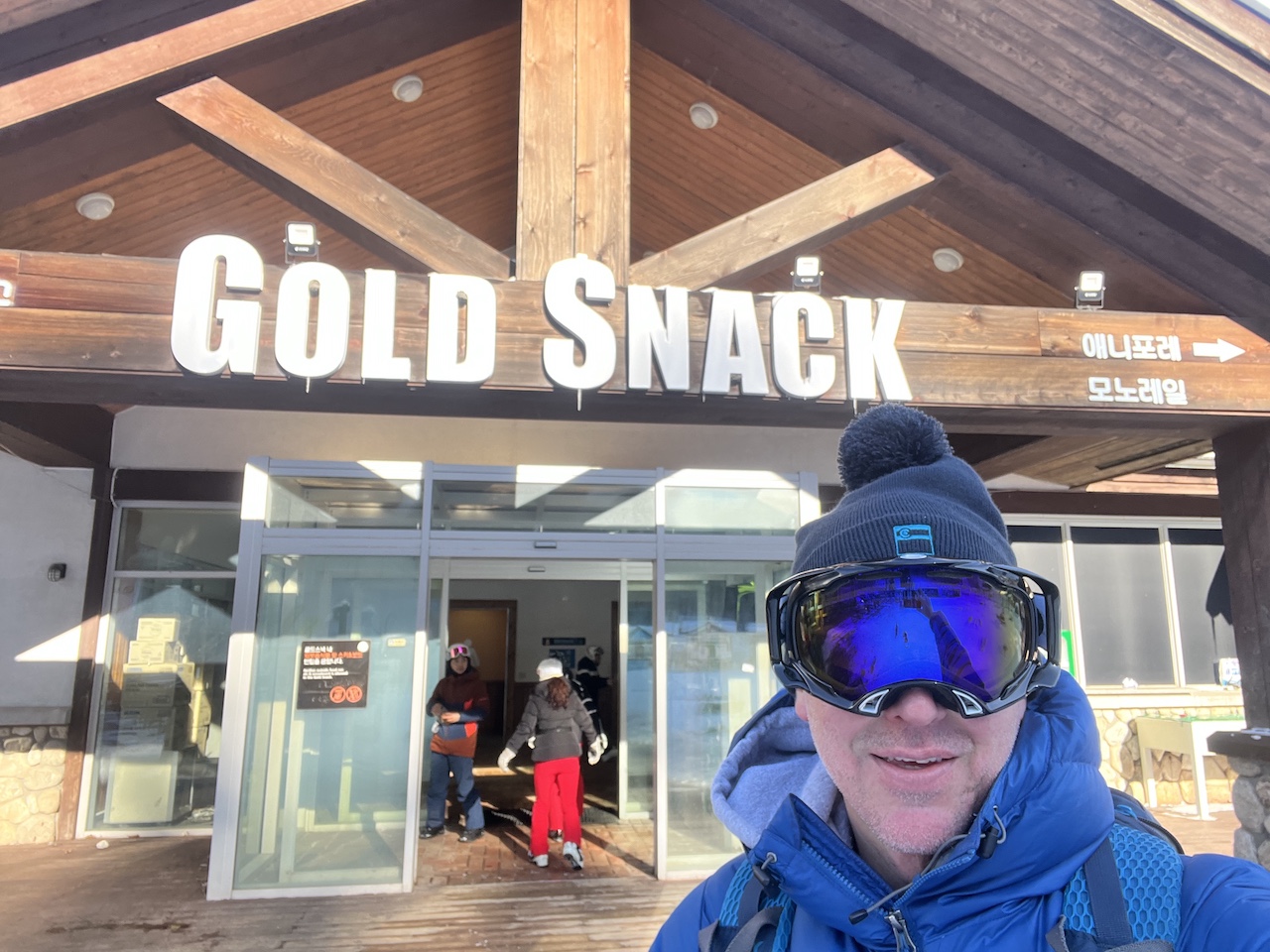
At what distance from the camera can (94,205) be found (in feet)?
17.0

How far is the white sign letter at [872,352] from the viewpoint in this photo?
3.79 meters

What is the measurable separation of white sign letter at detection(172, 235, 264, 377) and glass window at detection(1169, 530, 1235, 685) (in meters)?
8.44

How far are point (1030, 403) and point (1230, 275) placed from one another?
4.32 feet

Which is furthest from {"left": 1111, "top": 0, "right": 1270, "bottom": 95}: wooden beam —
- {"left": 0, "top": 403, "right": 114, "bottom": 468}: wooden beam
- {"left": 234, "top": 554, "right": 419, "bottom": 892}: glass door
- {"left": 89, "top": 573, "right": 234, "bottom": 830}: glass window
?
{"left": 89, "top": 573, "right": 234, "bottom": 830}: glass window

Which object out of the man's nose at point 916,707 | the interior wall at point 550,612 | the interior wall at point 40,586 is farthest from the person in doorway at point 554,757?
the interior wall at point 550,612

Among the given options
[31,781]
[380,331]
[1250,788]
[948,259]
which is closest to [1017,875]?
[380,331]

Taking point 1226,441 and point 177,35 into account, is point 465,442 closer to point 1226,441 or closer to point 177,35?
point 177,35

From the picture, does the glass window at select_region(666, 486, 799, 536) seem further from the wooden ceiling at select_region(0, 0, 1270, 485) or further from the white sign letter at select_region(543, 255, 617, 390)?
the white sign letter at select_region(543, 255, 617, 390)

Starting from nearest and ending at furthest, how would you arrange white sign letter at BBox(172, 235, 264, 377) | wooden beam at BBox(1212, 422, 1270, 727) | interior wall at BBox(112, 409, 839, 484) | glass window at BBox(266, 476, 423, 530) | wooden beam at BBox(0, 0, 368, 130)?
white sign letter at BBox(172, 235, 264, 377), wooden beam at BBox(0, 0, 368, 130), wooden beam at BBox(1212, 422, 1270, 727), glass window at BBox(266, 476, 423, 530), interior wall at BBox(112, 409, 839, 484)

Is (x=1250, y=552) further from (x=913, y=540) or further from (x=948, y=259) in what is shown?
(x=913, y=540)

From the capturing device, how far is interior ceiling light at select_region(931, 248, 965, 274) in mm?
5799

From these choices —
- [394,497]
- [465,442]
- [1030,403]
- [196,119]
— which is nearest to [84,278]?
[196,119]

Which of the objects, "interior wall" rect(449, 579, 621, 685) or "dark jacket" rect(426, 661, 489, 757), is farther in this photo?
"interior wall" rect(449, 579, 621, 685)

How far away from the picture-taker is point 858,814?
0.95 m
